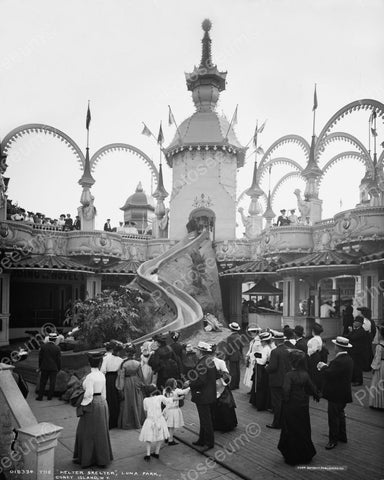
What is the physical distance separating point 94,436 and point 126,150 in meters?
25.7

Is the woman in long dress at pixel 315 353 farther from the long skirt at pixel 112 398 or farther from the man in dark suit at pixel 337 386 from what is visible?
the long skirt at pixel 112 398

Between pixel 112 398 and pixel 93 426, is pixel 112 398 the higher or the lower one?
the lower one

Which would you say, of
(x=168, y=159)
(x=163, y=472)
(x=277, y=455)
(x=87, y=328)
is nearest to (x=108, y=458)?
(x=163, y=472)

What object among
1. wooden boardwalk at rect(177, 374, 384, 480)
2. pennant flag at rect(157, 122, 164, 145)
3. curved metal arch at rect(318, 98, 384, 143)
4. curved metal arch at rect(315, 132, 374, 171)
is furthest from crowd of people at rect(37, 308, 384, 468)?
pennant flag at rect(157, 122, 164, 145)

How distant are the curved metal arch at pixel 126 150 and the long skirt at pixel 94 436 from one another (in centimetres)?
2339

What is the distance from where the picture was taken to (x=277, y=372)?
9.07 metres

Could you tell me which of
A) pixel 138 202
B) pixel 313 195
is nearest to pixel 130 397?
pixel 313 195

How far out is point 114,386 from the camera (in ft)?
30.6

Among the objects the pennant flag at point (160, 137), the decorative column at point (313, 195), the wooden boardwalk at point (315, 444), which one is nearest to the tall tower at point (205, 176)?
the pennant flag at point (160, 137)

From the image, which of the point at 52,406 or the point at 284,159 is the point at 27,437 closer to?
the point at 52,406

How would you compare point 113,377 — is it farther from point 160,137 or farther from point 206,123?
point 206,123

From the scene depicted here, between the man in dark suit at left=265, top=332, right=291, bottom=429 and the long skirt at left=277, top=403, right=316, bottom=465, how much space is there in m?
1.73

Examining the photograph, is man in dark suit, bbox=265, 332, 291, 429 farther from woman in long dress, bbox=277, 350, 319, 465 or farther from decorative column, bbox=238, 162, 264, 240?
decorative column, bbox=238, 162, 264, 240

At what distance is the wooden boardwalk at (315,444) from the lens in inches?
276
